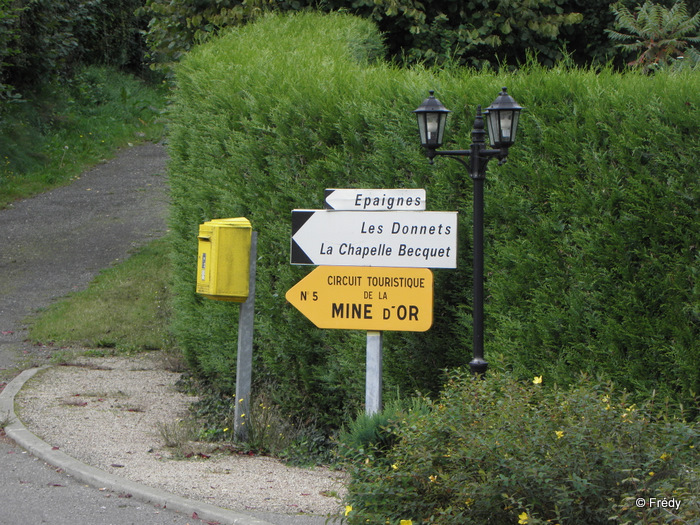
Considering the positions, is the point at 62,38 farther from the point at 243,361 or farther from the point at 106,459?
the point at 106,459

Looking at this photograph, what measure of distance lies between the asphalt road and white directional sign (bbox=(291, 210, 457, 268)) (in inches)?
74.1

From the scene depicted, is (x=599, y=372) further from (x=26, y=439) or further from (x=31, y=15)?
(x=31, y=15)

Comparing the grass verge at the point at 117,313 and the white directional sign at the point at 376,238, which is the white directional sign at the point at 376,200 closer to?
the white directional sign at the point at 376,238

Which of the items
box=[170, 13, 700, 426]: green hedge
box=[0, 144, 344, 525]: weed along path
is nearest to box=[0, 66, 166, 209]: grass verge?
box=[0, 144, 344, 525]: weed along path

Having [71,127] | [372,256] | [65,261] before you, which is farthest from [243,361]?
[71,127]

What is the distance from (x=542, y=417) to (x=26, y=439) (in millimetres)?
4092

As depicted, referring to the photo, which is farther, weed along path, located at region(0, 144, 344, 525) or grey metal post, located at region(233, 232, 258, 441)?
grey metal post, located at region(233, 232, 258, 441)

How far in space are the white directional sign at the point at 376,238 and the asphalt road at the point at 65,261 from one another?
1.88m

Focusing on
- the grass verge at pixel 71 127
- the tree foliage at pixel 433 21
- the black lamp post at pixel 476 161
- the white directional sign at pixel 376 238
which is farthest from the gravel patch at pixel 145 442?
the grass verge at pixel 71 127

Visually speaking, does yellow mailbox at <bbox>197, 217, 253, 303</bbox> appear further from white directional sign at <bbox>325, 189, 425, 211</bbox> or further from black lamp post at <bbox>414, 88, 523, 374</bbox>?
black lamp post at <bbox>414, 88, 523, 374</bbox>

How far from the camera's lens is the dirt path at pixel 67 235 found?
11.1 m

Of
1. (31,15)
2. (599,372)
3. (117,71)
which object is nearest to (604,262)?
(599,372)

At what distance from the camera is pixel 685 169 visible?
455 cm

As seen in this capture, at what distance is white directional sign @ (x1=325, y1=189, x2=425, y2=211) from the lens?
534cm
